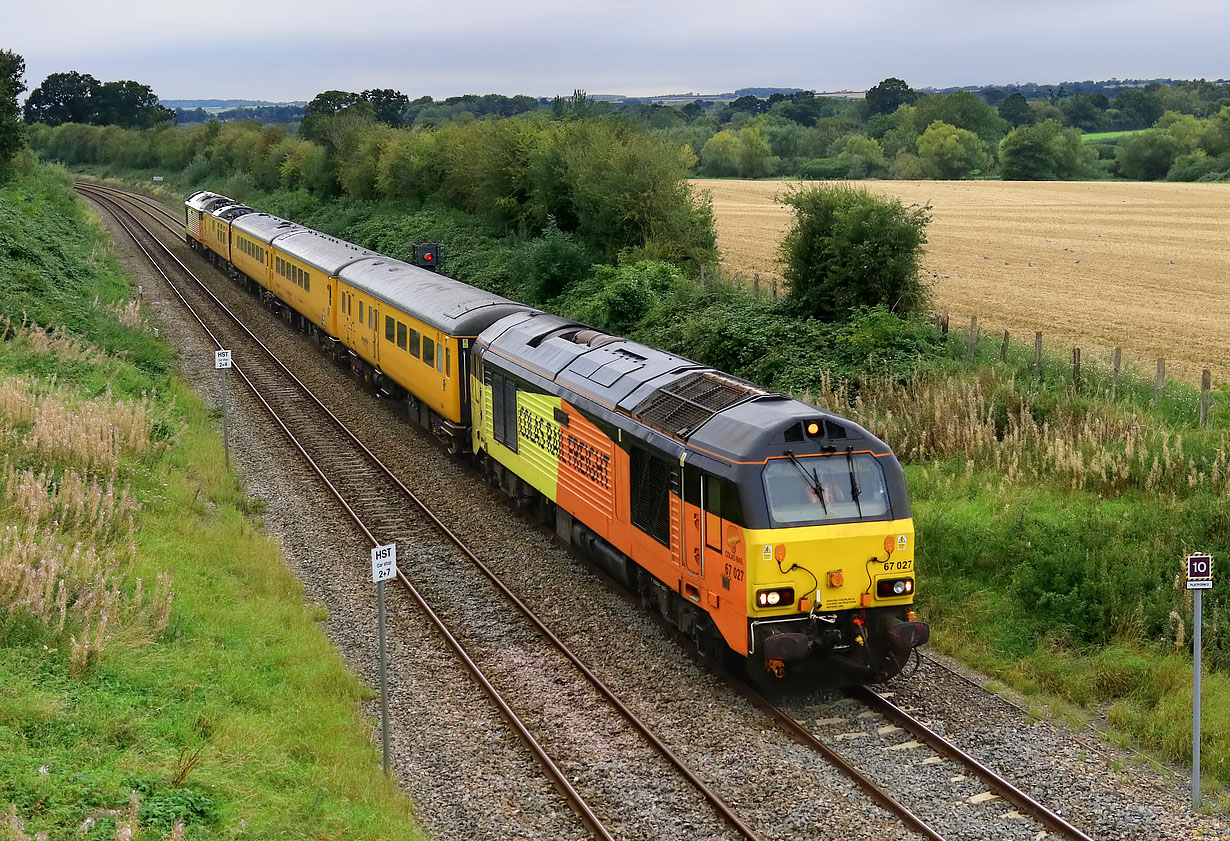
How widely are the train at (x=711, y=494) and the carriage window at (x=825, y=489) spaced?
0.6 inches

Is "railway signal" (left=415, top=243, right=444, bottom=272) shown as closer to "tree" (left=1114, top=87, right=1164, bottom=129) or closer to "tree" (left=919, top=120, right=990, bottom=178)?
"tree" (left=919, top=120, right=990, bottom=178)

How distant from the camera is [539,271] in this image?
35.7m

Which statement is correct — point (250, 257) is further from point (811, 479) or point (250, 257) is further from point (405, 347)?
point (811, 479)

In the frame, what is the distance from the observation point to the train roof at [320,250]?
31.3m

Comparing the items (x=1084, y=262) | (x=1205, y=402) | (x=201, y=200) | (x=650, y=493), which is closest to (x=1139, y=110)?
(x=1084, y=262)

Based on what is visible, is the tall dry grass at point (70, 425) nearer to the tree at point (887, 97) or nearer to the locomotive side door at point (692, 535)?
the locomotive side door at point (692, 535)

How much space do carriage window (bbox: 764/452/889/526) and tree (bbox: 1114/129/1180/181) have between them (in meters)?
88.2

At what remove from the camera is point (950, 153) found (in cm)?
9819

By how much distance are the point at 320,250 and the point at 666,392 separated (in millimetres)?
22101

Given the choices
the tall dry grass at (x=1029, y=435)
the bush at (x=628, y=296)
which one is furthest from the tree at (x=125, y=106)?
the tall dry grass at (x=1029, y=435)

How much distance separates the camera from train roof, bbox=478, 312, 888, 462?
12312mm

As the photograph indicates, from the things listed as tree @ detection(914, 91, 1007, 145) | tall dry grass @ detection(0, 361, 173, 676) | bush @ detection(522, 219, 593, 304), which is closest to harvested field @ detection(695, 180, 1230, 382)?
bush @ detection(522, 219, 593, 304)

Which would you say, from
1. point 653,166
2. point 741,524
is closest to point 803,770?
point 741,524

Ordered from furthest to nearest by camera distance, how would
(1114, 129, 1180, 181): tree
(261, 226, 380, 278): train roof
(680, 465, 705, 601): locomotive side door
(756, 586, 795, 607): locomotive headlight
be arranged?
(1114, 129, 1180, 181): tree < (261, 226, 380, 278): train roof < (680, 465, 705, 601): locomotive side door < (756, 586, 795, 607): locomotive headlight
